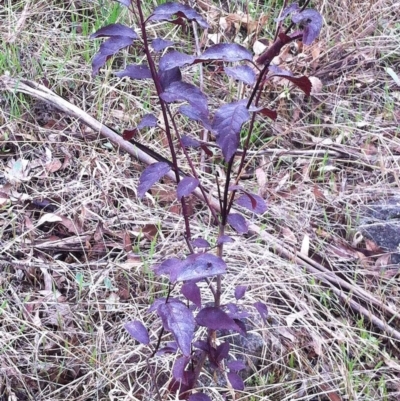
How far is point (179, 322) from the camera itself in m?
1.12

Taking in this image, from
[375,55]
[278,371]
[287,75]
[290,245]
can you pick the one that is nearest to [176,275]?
[287,75]

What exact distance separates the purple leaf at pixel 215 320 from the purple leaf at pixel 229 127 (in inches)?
16.2

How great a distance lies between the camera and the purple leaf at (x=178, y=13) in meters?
1.04

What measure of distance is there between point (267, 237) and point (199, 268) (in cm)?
101

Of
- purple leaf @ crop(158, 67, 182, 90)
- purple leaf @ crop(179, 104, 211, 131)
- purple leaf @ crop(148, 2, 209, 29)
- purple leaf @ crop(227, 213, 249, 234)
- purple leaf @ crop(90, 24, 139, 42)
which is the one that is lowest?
purple leaf @ crop(227, 213, 249, 234)

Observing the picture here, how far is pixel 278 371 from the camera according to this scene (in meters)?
1.74

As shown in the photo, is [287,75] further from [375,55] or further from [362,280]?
[375,55]

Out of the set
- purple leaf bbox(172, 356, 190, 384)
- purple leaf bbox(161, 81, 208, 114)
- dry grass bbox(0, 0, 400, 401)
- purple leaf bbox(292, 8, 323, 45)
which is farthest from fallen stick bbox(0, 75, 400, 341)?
purple leaf bbox(292, 8, 323, 45)

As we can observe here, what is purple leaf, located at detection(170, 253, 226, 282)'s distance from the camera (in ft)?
3.50

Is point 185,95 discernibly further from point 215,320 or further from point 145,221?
point 145,221

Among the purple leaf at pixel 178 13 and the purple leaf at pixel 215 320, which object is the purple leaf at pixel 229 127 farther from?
the purple leaf at pixel 215 320

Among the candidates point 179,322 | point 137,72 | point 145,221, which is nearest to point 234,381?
point 179,322

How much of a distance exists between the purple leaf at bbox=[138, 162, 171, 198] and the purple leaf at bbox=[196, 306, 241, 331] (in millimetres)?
310

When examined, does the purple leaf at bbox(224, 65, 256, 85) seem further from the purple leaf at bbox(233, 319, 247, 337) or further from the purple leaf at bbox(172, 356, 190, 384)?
the purple leaf at bbox(172, 356, 190, 384)
